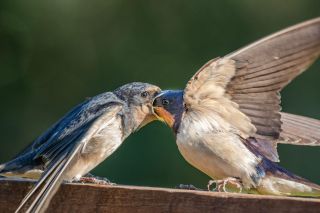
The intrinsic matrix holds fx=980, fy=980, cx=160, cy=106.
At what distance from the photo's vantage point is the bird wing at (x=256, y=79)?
2982 mm

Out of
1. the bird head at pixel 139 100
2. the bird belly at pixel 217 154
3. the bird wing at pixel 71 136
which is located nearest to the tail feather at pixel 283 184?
the bird belly at pixel 217 154

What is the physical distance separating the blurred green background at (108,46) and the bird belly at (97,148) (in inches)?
118

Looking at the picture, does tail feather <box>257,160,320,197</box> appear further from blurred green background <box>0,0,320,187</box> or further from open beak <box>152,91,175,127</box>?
blurred green background <box>0,0,320,187</box>

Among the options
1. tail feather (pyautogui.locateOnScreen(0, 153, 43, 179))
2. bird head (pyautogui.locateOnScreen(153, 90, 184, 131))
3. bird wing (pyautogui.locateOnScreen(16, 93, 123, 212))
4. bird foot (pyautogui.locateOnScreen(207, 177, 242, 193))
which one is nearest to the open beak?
bird head (pyautogui.locateOnScreen(153, 90, 184, 131))

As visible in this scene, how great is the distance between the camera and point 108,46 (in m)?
7.36

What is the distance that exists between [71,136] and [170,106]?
37cm

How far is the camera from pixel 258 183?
3.31m

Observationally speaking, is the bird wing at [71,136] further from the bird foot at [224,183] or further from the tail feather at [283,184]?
the tail feather at [283,184]

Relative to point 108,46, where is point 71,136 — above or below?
below

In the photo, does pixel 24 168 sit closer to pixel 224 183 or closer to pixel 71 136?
pixel 71 136

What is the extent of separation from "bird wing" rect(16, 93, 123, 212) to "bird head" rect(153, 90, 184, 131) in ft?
0.46

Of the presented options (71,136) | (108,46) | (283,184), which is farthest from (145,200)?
(108,46)

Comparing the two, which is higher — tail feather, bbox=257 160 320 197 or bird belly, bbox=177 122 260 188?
bird belly, bbox=177 122 260 188

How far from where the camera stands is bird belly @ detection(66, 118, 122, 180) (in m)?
3.24
